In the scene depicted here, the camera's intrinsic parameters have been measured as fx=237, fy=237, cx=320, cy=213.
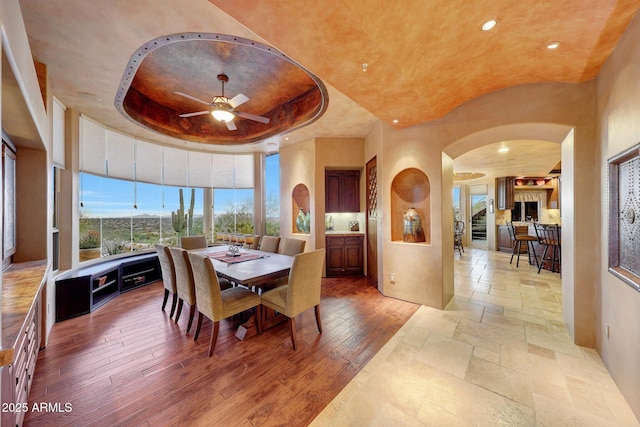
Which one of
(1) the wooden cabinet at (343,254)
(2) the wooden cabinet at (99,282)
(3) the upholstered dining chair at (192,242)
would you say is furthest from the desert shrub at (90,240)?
(1) the wooden cabinet at (343,254)

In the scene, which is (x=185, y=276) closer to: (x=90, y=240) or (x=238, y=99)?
(x=238, y=99)

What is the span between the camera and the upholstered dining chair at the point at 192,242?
4.39 m

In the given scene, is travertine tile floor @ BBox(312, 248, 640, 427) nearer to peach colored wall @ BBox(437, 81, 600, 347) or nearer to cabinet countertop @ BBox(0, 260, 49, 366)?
peach colored wall @ BBox(437, 81, 600, 347)

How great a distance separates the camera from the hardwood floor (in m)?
1.76

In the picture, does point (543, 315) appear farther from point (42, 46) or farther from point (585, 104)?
point (42, 46)

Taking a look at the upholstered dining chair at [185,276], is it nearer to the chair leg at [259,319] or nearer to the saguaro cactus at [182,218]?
the chair leg at [259,319]

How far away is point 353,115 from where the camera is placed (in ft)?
12.9

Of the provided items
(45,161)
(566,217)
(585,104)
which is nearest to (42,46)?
(45,161)

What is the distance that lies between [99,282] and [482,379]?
16.5 ft

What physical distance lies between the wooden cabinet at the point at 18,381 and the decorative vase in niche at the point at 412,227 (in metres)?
3.91

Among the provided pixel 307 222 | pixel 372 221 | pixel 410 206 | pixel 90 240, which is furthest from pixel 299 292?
pixel 90 240

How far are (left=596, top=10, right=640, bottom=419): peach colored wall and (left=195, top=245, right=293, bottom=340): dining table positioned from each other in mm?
2911

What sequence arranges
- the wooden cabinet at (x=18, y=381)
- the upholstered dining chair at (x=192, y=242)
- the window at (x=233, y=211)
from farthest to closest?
the window at (x=233, y=211), the upholstered dining chair at (x=192, y=242), the wooden cabinet at (x=18, y=381)

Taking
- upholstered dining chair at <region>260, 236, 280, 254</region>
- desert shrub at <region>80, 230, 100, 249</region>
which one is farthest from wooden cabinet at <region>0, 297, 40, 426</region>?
upholstered dining chair at <region>260, 236, 280, 254</region>
